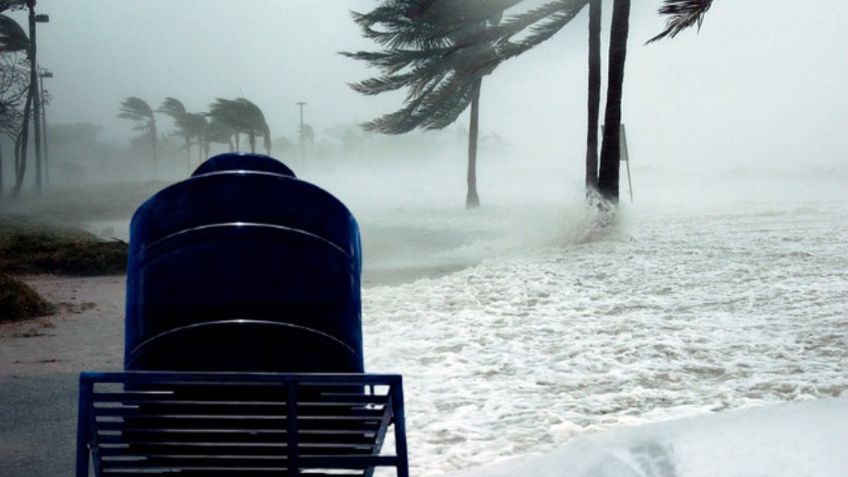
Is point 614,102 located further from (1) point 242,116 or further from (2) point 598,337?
(1) point 242,116

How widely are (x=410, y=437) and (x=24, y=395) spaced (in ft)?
8.84

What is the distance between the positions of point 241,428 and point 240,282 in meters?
0.53

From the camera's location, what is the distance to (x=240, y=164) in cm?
353

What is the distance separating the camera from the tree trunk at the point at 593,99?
20.5 meters

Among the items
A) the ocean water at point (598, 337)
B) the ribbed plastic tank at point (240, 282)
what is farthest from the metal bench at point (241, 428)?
the ocean water at point (598, 337)

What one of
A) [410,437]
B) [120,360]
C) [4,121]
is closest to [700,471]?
[410,437]

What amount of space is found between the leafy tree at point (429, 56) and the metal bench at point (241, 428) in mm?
15640

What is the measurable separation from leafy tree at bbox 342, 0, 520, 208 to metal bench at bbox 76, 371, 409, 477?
15.6m

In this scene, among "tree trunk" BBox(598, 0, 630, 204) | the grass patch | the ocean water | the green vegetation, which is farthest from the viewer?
"tree trunk" BBox(598, 0, 630, 204)

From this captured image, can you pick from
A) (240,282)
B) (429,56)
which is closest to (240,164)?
(240,282)

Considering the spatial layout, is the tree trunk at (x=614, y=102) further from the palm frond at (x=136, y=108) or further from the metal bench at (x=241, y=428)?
the palm frond at (x=136, y=108)

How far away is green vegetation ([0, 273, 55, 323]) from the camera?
9.29 metres

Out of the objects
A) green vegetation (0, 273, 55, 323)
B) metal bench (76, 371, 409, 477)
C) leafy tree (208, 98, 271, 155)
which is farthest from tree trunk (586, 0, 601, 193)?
leafy tree (208, 98, 271, 155)

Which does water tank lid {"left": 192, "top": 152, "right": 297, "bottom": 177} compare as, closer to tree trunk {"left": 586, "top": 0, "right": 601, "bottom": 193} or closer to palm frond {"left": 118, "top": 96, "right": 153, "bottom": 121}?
tree trunk {"left": 586, "top": 0, "right": 601, "bottom": 193}
